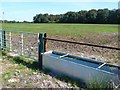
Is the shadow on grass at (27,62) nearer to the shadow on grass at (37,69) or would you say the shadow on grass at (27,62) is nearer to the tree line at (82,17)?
the shadow on grass at (37,69)

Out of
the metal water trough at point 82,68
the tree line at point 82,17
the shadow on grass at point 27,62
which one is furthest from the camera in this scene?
the tree line at point 82,17

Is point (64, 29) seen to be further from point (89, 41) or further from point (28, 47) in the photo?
point (28, 47)

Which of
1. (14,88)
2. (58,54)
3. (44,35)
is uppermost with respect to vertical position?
(44,35)

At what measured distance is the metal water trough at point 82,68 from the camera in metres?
5.05

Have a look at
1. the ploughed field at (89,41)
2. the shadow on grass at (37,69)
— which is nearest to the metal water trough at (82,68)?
the shadow on grass at (37,69)

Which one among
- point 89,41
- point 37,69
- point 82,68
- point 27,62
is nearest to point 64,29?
point 89,41

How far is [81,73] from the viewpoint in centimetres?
563

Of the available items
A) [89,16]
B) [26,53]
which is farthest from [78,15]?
[26,53]

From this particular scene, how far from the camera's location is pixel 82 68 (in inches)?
220

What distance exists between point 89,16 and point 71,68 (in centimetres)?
7584

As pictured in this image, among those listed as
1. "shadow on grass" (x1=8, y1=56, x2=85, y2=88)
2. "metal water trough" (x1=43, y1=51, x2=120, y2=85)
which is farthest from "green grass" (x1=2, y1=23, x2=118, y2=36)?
"metal water trough" (x1=43, y1=51, x2=120, y2=85)

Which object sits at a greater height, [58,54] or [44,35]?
[44,35]

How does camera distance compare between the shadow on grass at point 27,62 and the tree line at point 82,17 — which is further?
the tree line at point 82,17

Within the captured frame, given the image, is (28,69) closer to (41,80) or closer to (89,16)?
(41,80)
